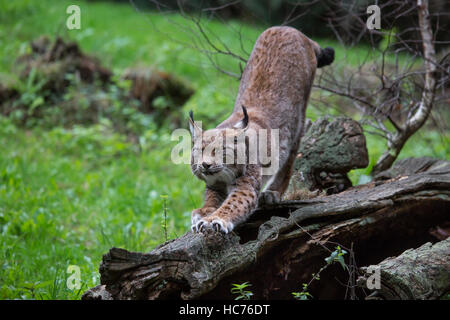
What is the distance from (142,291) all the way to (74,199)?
150 inches

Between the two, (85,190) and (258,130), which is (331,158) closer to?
(258,130)

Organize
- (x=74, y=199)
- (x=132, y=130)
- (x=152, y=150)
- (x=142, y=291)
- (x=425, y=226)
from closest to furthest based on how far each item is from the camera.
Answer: (x=142, y=291) < (x=425, y=226) < (x=74, y=199) < (x=152, y=150) < (x=132, y=130)

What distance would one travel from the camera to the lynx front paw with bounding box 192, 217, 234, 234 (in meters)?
3.54

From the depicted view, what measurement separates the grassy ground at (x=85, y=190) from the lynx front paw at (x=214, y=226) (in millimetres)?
659

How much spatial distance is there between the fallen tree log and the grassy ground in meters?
0.91

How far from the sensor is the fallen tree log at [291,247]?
3.15 m

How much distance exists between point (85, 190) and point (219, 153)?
3.49 metres

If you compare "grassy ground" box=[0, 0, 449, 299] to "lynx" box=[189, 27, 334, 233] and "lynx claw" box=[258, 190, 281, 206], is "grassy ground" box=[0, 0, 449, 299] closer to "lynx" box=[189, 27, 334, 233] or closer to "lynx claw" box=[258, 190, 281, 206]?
"lynx" box=[189, 27, 334, 233]

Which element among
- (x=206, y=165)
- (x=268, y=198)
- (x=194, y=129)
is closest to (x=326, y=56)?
(x=268, y=198)

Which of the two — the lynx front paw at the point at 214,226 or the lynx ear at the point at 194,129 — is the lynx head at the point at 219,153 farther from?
the lynx front paw at the point at 214,226

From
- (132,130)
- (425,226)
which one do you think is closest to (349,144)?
(425,226)

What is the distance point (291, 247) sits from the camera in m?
3.80
